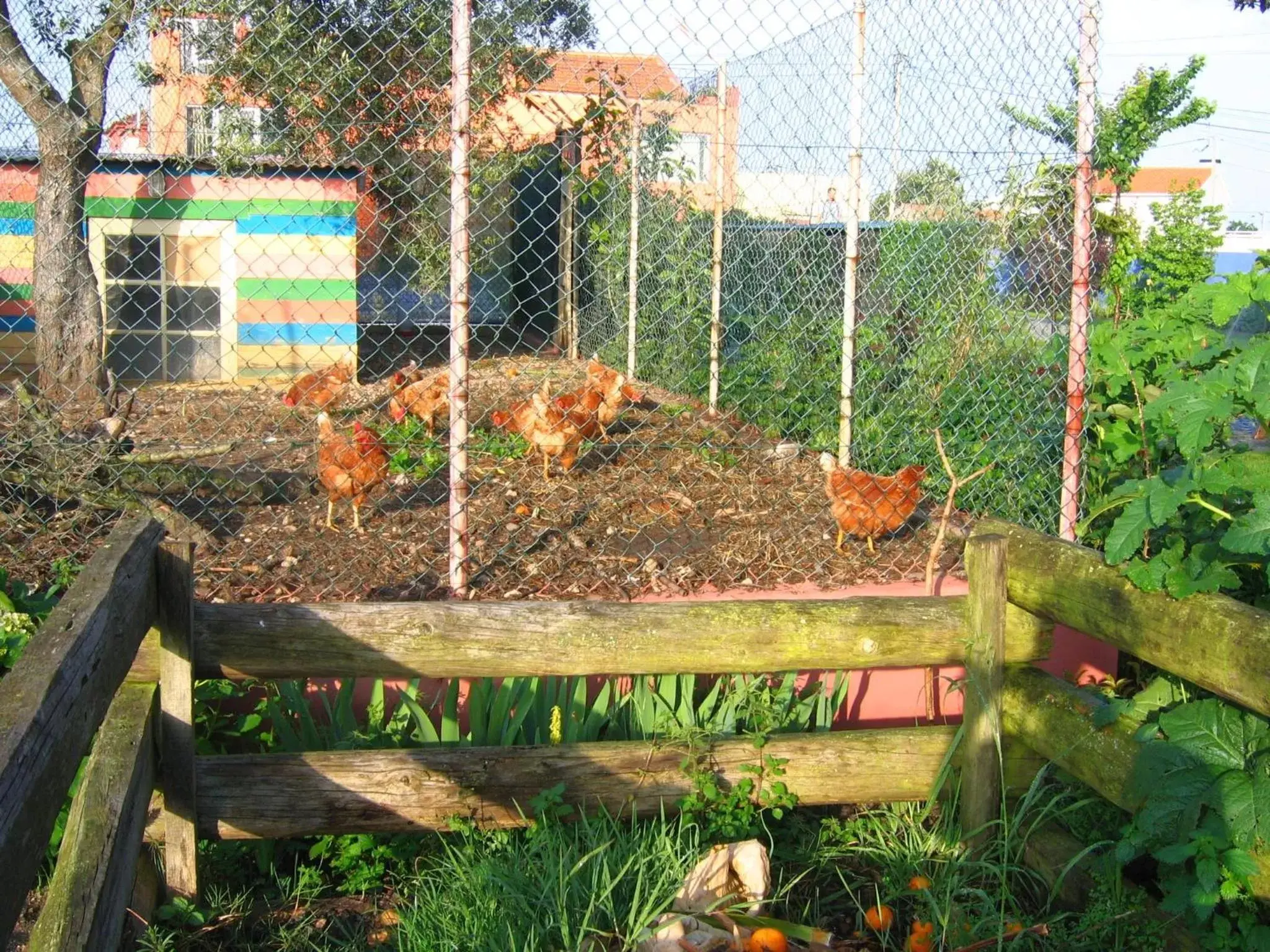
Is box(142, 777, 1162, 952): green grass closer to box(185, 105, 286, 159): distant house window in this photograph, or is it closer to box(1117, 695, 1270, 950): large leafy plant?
box(1117, 695, 1270, 950): large leafy plant

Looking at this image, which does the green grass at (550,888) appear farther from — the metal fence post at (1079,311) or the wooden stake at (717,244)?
the wooden stake at (717,244)

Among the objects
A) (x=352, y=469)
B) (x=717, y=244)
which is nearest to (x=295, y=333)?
(x=717, y=244)

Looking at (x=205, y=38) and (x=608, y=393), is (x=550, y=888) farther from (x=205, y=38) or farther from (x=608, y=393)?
(x=608, y=393)

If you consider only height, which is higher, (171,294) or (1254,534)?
(171,294)

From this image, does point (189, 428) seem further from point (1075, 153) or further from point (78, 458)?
point (1075, 153)

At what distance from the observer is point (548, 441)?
5.12 m

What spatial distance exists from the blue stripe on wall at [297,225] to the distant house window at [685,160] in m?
1.98

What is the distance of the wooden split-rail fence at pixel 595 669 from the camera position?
2.30 meters

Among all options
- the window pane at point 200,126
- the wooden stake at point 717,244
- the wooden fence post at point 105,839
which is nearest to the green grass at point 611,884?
the wooden fence post at point 105,839

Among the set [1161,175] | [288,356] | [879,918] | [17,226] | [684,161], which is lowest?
[879,918]

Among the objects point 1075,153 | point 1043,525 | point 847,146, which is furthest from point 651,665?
point 847,146

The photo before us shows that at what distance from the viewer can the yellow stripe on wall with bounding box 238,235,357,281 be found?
8.29 metres

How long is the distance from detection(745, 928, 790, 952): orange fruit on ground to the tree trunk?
160 inches

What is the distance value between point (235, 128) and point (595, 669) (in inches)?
121
